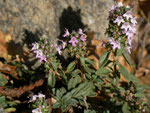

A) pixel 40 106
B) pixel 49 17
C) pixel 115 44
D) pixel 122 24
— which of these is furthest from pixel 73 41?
pixel 49 17

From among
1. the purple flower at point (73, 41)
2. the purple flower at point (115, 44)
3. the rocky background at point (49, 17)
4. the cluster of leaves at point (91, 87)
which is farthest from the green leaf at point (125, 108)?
the rocky background at point (49, 17)

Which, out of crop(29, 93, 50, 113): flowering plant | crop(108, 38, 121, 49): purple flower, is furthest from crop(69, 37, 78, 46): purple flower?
crop(29, 93, 50, 113): flowering plant

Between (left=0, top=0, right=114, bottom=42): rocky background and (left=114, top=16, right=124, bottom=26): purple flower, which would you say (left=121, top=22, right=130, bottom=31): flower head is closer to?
(left=114, top=16, right=124, bottom=26): purple flower

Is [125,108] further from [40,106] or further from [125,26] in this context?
[40,106]

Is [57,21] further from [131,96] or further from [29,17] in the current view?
[131,96]

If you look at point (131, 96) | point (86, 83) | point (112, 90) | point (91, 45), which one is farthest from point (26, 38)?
point (131, 96)
